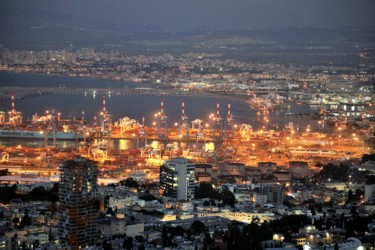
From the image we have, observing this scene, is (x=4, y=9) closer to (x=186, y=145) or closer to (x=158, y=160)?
(x=186, y=145)

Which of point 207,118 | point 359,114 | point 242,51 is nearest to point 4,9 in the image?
point 207,118

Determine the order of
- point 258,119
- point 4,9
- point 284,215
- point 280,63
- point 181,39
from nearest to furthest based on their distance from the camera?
point 284,215
point 258,119
point 4,9
point 280,63
point 181,39

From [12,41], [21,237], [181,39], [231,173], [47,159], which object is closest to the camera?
[21,237]

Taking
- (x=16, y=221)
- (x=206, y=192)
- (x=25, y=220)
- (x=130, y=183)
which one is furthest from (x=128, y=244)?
(x=130, y=183)

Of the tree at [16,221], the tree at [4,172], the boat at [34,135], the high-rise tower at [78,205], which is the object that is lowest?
the boat at [34,135]

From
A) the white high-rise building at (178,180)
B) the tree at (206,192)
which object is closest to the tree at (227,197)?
the tree at (206,192)

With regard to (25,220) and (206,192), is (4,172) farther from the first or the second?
(25,220)

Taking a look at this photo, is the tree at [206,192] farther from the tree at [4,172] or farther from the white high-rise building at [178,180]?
the tree at [4,172]
